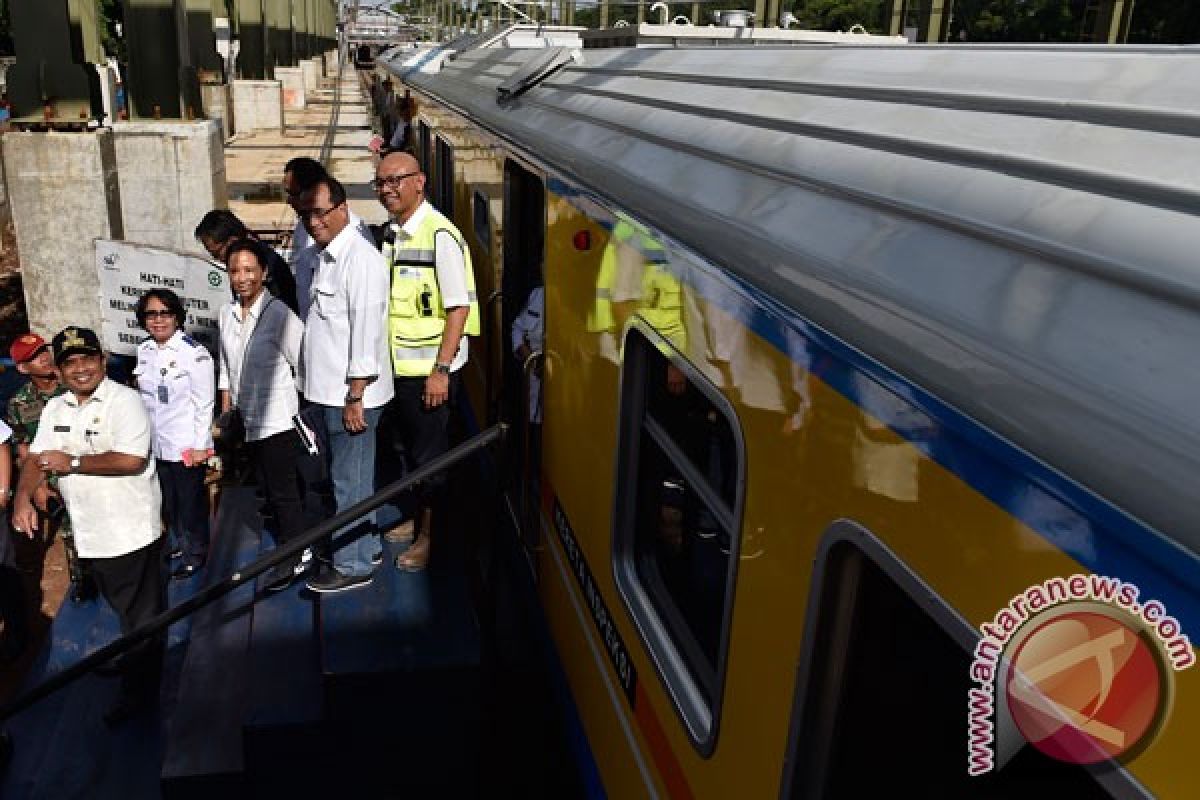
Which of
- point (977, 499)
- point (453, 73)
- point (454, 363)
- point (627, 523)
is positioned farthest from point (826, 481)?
point (453, 73)

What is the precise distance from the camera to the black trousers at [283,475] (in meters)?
4.52

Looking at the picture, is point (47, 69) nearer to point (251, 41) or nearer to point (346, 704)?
point (346, 704)

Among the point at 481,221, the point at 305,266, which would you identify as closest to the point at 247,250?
the point at 305,266

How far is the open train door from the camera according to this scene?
164 inches

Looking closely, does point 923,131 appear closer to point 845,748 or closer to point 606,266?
point 845,748

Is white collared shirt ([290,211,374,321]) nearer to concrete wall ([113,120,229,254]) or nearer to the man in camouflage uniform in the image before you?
the man in camouflage uniform

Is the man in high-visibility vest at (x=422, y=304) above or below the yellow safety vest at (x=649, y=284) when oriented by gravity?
below

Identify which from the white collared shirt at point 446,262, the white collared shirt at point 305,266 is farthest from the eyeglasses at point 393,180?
the white collared shirt at point 305,266

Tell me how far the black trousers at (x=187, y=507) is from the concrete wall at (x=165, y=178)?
5279mm

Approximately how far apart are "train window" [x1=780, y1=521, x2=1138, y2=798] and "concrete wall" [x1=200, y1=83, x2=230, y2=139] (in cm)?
2382

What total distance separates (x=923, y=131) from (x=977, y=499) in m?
0.71

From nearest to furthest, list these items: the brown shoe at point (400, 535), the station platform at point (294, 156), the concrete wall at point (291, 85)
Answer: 1. the brown shoe at point (400, 535)
2. the station platform at point (294, 156)
3. the concrete wall at point (291, 85)

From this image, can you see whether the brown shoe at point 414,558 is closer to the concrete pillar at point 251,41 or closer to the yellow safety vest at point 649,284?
the yellow safety vest at point 649,284

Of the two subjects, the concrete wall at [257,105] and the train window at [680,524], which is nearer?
the train window at [680,524]
